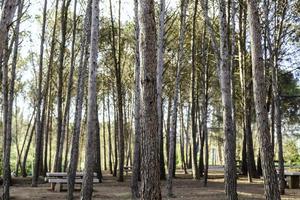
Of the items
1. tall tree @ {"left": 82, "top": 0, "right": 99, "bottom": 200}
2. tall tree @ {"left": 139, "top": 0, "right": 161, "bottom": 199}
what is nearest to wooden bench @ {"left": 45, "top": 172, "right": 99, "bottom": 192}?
tall tree @ {"left": 82, "top": 0, "right": 99, "bottom": 200}

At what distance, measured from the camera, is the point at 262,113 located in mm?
7543

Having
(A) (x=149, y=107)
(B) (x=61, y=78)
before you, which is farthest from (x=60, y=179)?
(A) (x=149, y=107)

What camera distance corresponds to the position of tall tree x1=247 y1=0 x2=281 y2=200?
7230mm

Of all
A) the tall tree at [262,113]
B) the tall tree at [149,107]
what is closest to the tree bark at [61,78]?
the tall tree at [262,113]

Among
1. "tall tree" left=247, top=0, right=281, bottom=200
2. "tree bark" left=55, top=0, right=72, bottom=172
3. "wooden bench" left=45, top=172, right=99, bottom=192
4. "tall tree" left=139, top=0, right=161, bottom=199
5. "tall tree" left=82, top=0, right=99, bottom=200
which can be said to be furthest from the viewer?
"tree bark" left=55, top=0, right=72, bottom=172

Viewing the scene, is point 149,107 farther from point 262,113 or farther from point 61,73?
point 61,73

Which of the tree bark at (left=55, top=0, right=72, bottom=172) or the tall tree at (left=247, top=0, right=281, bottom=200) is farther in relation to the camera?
the tree bark at (left=55, top=0, right=72, bottom=172)

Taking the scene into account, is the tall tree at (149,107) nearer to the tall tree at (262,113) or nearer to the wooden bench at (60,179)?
the tall tree at (262,113)

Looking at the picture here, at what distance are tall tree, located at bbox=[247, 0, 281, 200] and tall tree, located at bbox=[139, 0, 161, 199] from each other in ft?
9.14

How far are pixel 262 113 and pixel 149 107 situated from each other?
119 inches

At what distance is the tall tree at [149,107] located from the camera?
5156 mm

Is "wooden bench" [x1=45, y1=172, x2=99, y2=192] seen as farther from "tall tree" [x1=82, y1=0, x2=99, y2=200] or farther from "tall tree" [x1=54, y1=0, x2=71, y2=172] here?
"tall tree" [x1=82, y1=0, x2=99, y2=200]

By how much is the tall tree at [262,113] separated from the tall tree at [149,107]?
9.14 ft

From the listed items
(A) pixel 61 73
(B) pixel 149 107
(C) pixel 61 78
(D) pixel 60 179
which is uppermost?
(A) pixel 61 73
